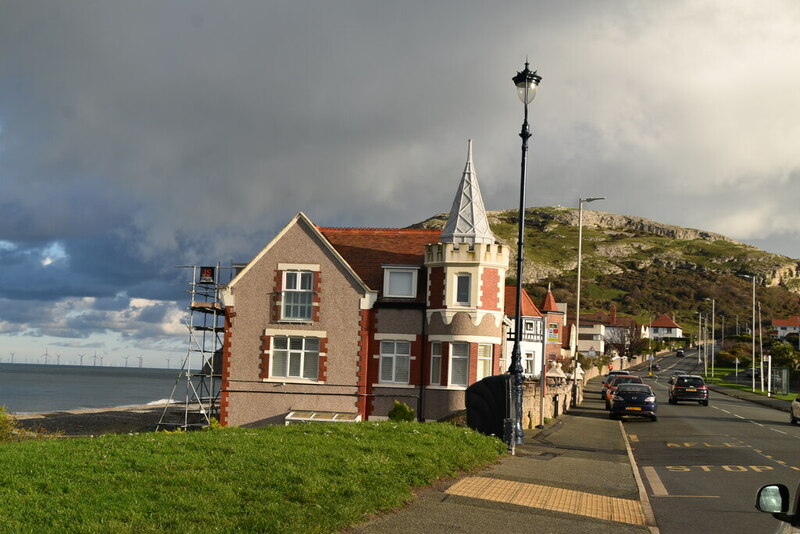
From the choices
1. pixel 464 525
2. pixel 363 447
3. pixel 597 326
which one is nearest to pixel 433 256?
pixel 363 447

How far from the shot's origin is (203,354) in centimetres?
4062

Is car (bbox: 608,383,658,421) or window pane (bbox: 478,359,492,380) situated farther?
car (bbox: 608,383,658,421)

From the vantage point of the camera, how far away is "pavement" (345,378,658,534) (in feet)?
34.3

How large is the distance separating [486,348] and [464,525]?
23.5 meters

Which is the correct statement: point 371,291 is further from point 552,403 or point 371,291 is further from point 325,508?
point 325,508

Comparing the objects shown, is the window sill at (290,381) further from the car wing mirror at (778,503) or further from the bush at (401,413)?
the car wing mirror at (778,503)

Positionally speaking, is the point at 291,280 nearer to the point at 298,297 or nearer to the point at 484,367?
the point at 298,297

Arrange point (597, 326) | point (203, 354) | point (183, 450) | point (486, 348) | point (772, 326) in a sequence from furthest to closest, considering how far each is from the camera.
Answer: point (772, 326), point (597, 326), point (203, 354), point (486, 348), point (183, 450)

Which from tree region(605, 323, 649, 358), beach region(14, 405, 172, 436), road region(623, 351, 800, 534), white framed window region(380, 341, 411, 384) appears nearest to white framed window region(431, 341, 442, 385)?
white framed window region(380, 341, 411, 384)

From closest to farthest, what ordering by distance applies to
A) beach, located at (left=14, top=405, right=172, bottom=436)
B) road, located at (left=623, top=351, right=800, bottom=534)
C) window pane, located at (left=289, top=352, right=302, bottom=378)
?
1. road, located at (left=623, top=351, right=800, bottom=534)
2. window pane, located at (left=289, top=352, right=302, bottom=378)
3. beach, located at (left=14, top=405, right=172, bottom=436)

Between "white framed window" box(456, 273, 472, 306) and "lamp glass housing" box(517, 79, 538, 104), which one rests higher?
"lamp glass housing" box(517, 79, 538, 104)

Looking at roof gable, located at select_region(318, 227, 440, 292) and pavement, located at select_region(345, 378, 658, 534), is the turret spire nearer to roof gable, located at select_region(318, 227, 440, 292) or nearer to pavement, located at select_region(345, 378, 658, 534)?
roof gable, located at select_region(318, 227, 440, 292)

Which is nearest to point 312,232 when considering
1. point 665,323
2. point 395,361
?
point 395,361

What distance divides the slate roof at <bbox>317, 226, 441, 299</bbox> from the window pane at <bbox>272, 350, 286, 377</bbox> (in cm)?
480
